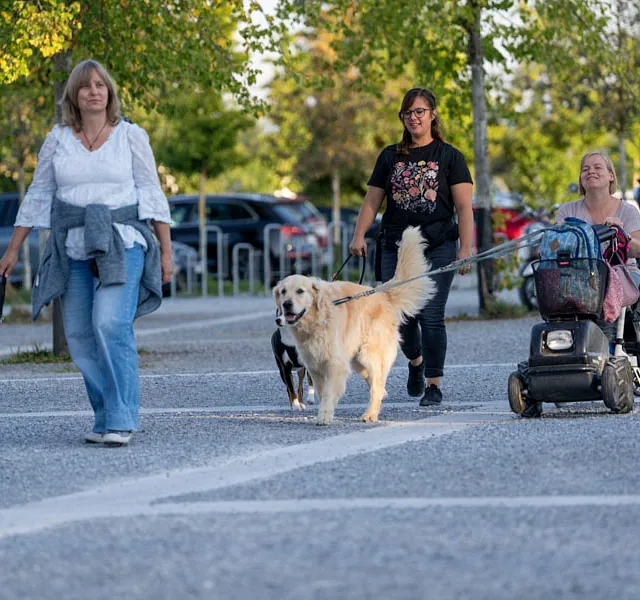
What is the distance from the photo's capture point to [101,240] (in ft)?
24.0

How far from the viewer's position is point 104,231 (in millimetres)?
7344

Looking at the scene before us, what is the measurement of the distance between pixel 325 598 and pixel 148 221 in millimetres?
3835

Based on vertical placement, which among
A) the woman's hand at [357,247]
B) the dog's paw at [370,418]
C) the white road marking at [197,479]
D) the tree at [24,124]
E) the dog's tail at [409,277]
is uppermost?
the tree at [24,124]

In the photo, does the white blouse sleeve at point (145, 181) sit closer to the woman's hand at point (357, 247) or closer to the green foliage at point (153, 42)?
the woman's hand at point (357, 247)

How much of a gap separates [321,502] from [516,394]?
106 inches

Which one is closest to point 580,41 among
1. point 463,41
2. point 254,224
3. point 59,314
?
point 463,41

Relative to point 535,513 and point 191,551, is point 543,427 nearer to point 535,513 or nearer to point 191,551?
point 535,513

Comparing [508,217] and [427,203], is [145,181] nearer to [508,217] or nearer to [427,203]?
[427,203]

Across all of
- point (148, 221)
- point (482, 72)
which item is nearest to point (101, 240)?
point (148, 221)

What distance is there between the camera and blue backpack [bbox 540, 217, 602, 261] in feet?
26.5

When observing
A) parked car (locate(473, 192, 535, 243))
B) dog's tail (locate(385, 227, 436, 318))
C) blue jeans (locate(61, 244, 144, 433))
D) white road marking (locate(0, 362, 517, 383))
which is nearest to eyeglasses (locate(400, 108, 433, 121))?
dog's tail (locate(385, 227, 436, 318))

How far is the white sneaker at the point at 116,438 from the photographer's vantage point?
744cm

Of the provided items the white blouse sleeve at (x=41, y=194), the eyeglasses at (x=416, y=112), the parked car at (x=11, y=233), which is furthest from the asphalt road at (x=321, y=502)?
the parked car at (x=11, y=233)

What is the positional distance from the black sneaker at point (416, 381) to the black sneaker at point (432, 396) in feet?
1.32
